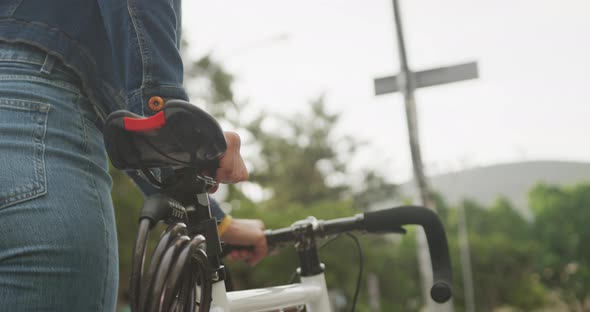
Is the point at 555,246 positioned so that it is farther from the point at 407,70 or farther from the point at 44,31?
the point at 44,31

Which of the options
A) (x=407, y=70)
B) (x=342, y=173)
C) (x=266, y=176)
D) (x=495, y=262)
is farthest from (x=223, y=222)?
(x=495, y=262)

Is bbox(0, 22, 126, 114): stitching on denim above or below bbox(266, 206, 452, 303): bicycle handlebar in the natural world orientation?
above

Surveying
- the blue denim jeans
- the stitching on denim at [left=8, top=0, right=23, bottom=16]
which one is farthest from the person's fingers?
the stitching on denim at [left=8, top=0, right=23, bottom=16]

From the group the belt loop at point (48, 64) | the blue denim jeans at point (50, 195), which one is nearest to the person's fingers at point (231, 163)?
the blue denim jeans at point (50, 195)

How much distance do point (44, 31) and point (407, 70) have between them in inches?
235

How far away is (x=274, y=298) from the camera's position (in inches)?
60.0

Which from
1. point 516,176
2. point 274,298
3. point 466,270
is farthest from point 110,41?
point 516,176

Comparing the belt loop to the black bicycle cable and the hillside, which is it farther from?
the hillside

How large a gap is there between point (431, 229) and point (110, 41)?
0.96m

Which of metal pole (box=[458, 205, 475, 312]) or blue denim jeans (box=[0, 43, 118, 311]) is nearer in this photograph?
blue denim jeans (box=[0, 43, 118, 311])

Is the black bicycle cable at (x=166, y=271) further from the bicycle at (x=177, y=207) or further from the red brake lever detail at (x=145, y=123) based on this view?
the red brake lever detail at (x=145, y=123)

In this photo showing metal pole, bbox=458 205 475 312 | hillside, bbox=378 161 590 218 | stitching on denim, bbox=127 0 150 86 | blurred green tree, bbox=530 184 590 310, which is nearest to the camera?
stitching on denim, bbox=127 0 150 86

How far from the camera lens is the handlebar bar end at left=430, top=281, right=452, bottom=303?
1496 millimetres

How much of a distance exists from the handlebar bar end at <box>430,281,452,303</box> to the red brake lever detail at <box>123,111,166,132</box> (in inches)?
33.2
